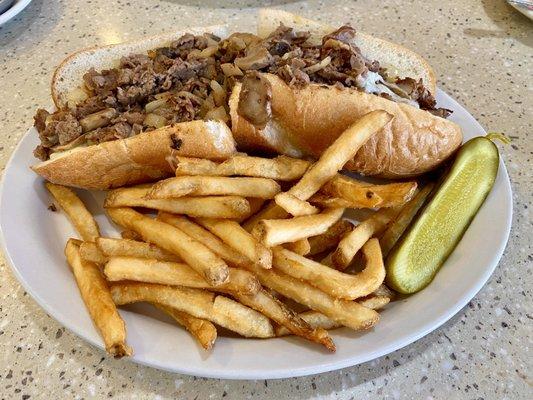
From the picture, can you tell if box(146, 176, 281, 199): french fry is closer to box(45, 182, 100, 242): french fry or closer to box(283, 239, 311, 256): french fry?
box(283, 239, 311, 256): french fry

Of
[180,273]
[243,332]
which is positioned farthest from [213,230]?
[243,332]

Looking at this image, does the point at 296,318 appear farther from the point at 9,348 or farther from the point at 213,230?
the point at 9,348

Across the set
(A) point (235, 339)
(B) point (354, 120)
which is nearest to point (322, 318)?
(A) point (235, 339)

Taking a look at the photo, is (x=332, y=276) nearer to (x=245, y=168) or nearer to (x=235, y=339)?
(x=235, y=339)

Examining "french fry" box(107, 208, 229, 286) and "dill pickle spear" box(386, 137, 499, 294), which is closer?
"french fry" box(107, 208, 229, 286)

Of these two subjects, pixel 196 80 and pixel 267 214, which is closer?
pixel 267 214

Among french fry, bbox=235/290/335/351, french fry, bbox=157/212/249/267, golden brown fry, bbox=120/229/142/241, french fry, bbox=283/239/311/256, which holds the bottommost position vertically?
french fry, bbox=235/290/335/351

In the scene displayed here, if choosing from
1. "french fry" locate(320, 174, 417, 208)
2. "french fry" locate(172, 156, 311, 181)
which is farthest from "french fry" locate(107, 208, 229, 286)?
"french fry" locate(320, 174, 417, 208)
